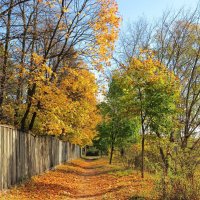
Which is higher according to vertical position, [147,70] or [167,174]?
[147,70]

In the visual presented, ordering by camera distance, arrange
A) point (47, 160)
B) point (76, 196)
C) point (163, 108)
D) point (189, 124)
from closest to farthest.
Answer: point (76, 196) < point (163, 108) < point (189, 124) < point (47, 160)

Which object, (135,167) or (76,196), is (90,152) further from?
(76,196)

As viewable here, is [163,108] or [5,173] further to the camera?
[163,108]

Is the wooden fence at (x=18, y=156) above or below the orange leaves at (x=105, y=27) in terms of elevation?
below

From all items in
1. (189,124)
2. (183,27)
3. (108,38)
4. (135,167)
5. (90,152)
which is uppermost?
(183,27)

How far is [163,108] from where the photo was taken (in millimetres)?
17219

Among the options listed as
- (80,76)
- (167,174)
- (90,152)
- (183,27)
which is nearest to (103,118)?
(183,27)

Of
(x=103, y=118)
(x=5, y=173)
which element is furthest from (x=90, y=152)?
(x=5, y=173)

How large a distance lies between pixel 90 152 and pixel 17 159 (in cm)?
7353

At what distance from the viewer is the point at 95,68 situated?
1534 cm

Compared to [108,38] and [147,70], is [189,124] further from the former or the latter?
[108,38]

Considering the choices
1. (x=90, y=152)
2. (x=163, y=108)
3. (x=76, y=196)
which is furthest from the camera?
(x=90, y=152)

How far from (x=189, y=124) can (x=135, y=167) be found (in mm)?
6930

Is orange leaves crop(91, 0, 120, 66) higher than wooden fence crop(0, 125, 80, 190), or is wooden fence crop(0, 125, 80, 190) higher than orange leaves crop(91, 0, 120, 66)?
orange leaves crop(91, 0, 120, 66)
